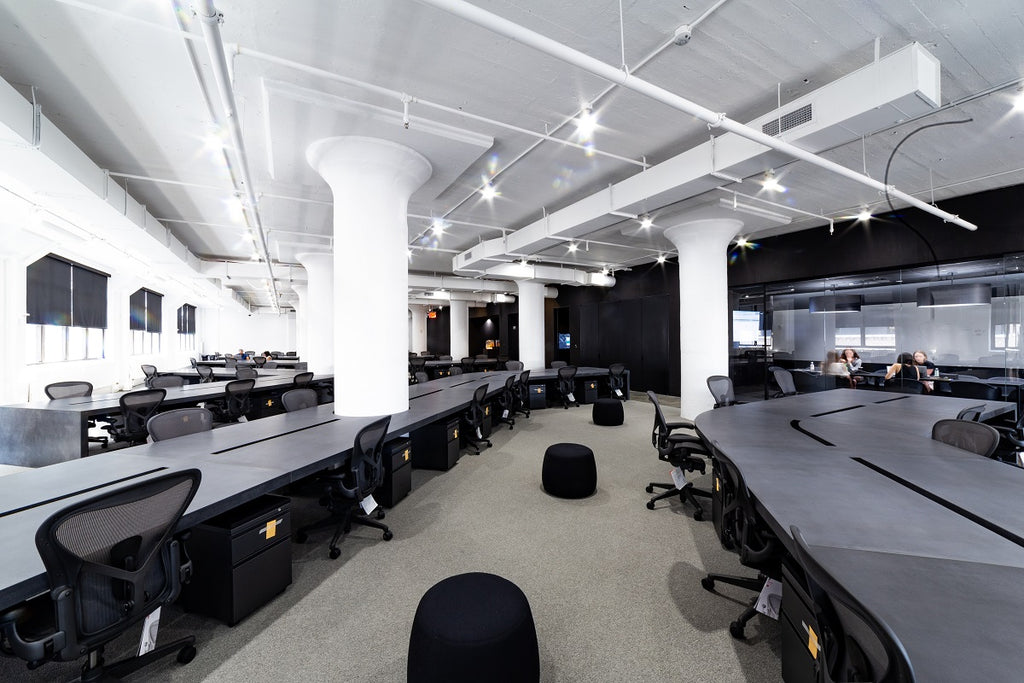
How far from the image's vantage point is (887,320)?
26.2 ft

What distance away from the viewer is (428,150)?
4375 millimetres

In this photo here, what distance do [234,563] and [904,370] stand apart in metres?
10.5

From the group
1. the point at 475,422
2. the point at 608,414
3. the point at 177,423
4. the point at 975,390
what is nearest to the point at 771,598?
the point at 475,422

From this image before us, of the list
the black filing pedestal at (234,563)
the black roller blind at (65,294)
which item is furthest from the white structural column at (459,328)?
the black filing pedestal at (234,563)

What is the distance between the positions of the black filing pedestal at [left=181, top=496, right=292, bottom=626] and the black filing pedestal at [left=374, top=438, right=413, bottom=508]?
136cm

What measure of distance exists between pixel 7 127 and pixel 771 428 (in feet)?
23.3

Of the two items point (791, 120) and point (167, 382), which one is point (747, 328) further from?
point (167, 382)

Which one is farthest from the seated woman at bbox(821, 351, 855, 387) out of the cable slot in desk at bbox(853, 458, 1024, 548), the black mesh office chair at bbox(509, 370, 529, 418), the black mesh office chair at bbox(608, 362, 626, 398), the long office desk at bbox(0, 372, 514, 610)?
the long office desk at bbox(0, 372, 514, 610)

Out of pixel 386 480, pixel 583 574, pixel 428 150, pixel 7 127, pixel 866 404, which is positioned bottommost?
pixel 583 574

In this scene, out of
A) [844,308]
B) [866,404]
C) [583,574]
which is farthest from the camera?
[844,308]

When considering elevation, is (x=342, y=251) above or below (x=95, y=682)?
above

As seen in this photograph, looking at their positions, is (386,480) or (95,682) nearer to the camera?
(95,682)

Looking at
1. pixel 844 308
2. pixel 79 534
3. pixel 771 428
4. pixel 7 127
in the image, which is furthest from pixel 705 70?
pixel 844 308

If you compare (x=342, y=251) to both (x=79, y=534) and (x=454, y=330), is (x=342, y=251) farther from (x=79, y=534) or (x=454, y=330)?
(x=454, y=330)
